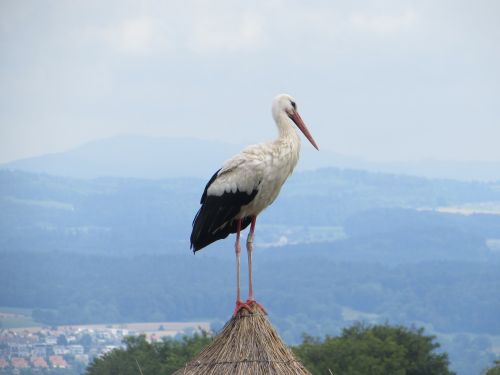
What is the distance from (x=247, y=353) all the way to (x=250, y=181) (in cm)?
199

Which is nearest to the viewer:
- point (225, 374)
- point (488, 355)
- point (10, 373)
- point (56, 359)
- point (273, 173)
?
point (225, 374)

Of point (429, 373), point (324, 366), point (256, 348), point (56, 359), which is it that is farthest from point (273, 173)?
point (56, 359)

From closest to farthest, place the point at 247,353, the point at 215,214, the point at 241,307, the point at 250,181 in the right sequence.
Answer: the point at 247,353, the point at 241,307, the point at 250,181, the point at 215,214

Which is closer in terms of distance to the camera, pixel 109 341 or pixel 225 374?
pixel 225 374

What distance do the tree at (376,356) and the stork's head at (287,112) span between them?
42007 millimetres

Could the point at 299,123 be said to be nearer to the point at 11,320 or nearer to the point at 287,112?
the point at 287,112

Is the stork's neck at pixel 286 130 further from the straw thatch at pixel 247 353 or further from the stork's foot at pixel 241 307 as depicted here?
the straw thatch at pixel 247 353

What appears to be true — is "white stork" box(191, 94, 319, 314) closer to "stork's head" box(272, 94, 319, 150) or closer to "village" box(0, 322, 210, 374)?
"stork's head" box(272, 94, 319, 150)

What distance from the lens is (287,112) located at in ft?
52.9

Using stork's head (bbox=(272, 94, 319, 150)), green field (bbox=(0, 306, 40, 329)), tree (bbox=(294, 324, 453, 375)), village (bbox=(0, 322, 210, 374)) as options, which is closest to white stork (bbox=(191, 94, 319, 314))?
stork's head (bbox=(272, 94, 319, 150))

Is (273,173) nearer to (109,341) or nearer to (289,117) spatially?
(289,117)

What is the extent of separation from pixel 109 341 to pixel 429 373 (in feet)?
422

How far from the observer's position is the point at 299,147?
16.1 metres

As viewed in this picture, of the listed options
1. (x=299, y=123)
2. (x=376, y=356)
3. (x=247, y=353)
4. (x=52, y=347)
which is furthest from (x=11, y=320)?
(x=247, y=353)
